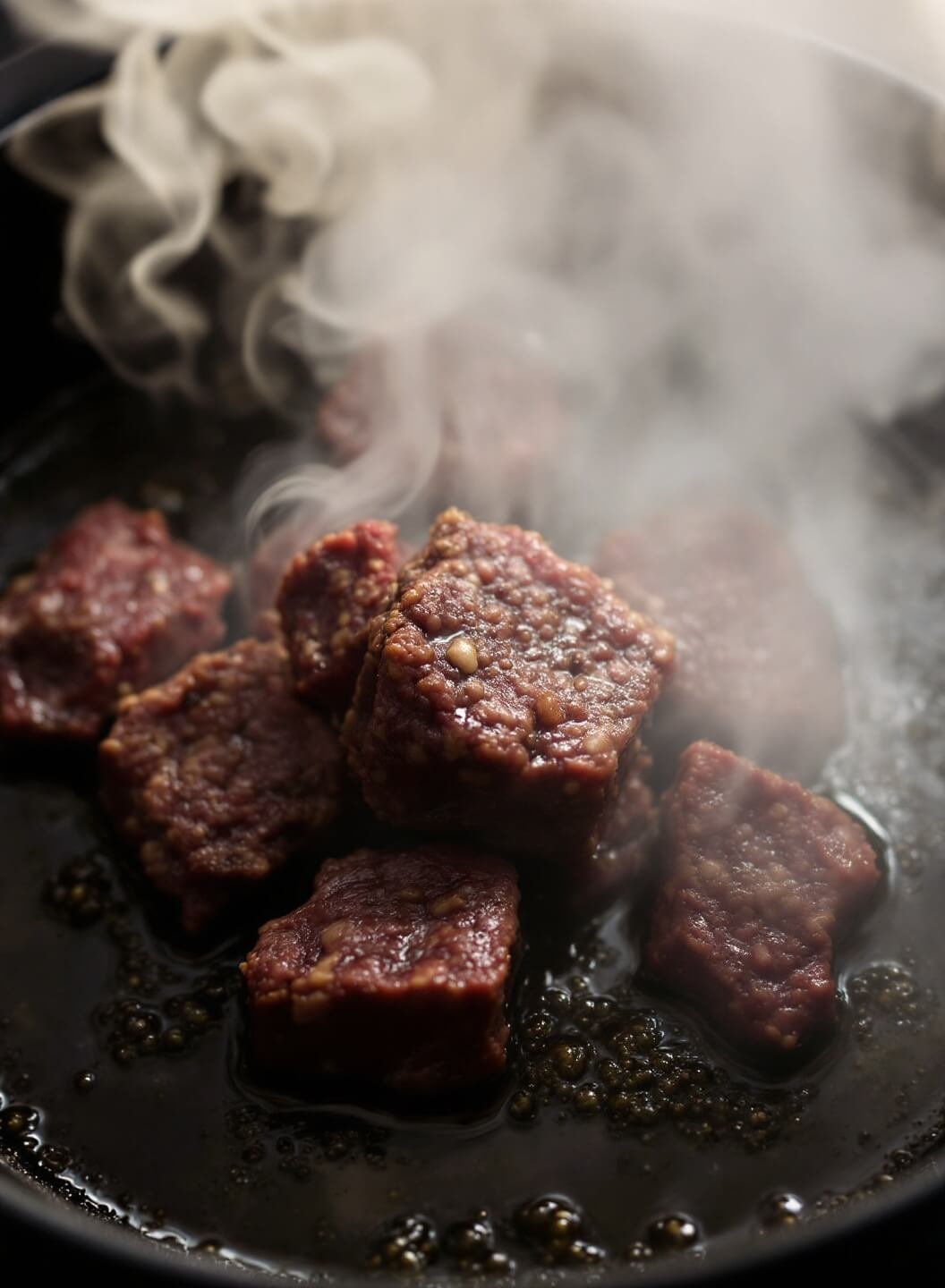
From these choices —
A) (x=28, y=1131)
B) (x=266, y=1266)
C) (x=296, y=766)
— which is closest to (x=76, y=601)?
(x=296, y=766)

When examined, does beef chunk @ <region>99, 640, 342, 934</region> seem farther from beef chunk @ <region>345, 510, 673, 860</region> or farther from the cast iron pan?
beef chunk @ <region>345, 510, 673, 860</region>

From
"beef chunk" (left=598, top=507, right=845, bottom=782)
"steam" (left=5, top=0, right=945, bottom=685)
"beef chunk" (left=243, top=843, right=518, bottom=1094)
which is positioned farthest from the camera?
"steam" (left=5, top=0, right=945, bottom=685)

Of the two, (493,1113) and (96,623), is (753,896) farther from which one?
(96,623)

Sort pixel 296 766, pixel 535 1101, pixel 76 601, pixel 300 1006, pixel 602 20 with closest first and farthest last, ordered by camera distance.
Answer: pixel 300 1006 < pixel 535 1101 < pixel 296 766 < pixel 76 601 < pixel 602 20

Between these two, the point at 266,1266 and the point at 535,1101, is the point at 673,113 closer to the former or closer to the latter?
the point at 535,1101

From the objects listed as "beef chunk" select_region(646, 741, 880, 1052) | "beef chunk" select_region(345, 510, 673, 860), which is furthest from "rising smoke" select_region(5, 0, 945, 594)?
"beef chunk" select_region(646, 741, 880, 1052)

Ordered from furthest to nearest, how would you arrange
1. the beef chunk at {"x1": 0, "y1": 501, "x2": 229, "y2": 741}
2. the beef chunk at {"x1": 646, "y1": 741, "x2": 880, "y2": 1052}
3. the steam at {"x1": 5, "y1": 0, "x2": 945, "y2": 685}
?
the steam at {"x1": 5, "y1": 0, "x2": 945, "y2": 685} → the beef chunk at {"x1": 0, "y1": 501, "x2": 229, "y2": 741} → the beef chunk at {"x1": 646, "y1": 741, "x2": 880, "y2": 1052}
